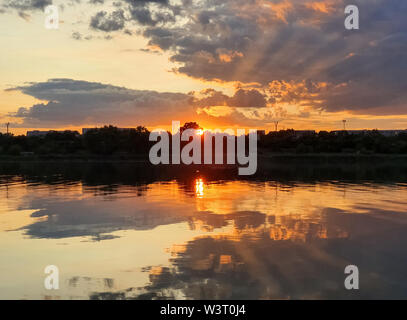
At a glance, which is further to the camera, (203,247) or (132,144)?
(132,144)

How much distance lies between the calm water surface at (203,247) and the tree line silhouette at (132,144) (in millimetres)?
95471

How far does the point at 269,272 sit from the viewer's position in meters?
11.0

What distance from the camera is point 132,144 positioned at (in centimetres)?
11988

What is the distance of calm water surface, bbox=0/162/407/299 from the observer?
32.4 ft

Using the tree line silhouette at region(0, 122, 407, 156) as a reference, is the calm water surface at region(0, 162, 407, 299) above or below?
below

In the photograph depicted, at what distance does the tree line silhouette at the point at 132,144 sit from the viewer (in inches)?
4683

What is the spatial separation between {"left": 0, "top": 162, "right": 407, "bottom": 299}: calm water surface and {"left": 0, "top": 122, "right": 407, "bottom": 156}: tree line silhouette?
95.5 meters

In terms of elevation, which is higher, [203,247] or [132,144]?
[132,144]

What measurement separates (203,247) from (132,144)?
10905 centimetres

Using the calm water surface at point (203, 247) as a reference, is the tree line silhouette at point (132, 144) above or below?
above

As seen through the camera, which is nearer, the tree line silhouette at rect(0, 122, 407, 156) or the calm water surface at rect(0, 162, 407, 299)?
the calm water surface at rect(0, 162, 407, 299)

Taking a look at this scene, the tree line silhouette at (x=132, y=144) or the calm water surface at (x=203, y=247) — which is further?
the tree line silhouette at (x=132, y=144)
